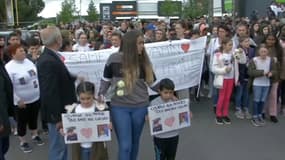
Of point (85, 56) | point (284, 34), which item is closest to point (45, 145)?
point (85, 56)

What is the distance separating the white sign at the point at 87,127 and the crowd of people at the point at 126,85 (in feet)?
0.51

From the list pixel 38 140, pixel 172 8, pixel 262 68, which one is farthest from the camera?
pixel 172 8

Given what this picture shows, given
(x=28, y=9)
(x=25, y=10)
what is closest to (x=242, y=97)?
(x=25, y=10)

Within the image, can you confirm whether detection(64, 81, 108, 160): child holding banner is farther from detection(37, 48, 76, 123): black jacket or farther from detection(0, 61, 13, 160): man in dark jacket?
detection(0, 61, 13, 160): man in dark jacket

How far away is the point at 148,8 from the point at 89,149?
8285 cm

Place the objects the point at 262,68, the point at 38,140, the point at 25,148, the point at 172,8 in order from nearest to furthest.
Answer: the point at 25,148, the point at 38,140, the point at 262,68, the point at 172,8

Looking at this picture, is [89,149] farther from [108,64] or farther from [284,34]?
[284,34]

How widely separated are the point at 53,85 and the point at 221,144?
3.29 meters

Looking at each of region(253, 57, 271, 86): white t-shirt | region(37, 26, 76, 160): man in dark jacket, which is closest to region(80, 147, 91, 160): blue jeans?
region(37, 26, 76, 160): man in dark jacket

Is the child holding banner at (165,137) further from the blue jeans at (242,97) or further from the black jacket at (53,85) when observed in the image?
the blue jeans at (242,97)

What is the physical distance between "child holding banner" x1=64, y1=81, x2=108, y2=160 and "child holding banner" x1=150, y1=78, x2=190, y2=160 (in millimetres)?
665

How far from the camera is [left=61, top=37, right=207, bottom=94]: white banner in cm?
836

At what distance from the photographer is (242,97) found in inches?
352

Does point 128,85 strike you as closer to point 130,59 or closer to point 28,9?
point 130,59
